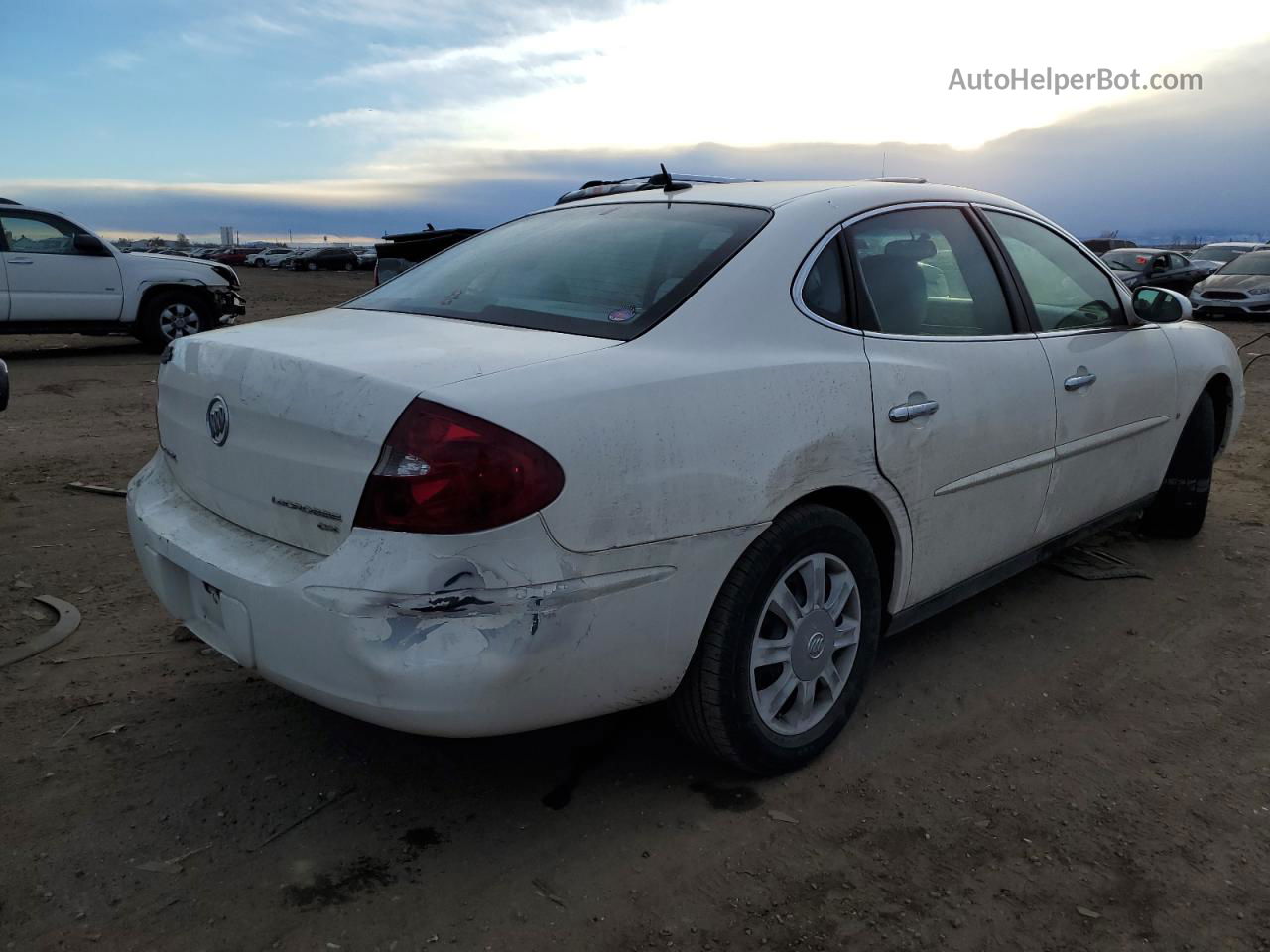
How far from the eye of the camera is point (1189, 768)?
2912 millimetres

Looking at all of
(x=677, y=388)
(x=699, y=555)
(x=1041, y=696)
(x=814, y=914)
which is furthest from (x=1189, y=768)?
(x=677, y=388)

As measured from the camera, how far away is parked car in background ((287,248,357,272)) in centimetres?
5722

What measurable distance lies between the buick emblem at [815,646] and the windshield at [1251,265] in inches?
806

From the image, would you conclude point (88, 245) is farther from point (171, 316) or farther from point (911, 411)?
point (911, 411)

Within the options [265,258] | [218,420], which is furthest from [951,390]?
[265,258]

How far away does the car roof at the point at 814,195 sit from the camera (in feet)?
10.1

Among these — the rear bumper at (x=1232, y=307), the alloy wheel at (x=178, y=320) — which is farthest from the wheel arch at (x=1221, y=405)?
the rear bumper at (x=1232, y=307)

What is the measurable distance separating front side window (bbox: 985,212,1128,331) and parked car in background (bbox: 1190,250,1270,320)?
17.3 m

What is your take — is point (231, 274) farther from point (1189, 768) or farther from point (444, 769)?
point (1189, 768)

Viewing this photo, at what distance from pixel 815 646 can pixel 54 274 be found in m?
11.3

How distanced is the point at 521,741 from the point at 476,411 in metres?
1.24

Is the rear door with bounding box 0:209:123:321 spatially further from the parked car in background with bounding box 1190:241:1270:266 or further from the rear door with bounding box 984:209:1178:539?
the parked car in background with bounding box 1190:241:1270:266

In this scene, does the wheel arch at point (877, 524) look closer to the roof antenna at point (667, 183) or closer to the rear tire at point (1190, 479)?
the roof antenna at point (667, 183)

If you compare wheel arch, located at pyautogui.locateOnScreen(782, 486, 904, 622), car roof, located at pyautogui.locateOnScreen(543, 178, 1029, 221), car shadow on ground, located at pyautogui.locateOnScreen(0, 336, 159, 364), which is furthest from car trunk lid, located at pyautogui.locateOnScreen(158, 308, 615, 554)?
car shadow on ground, located at pyautogui.locateOnScreen(0, 336, 159, 364)
